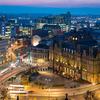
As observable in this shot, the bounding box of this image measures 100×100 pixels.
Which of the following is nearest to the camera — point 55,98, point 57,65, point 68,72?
point 55,98

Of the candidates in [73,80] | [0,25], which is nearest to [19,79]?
[73,80]

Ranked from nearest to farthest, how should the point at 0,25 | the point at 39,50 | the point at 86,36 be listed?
the point at 39,50
the point at 86,36
the point at 0,25

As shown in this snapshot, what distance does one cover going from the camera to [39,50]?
58.7 meters

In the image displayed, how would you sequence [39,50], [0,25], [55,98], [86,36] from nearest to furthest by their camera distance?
[55,98]
[39,50]
[86,36]
[0,25]

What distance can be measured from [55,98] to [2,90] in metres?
4.77

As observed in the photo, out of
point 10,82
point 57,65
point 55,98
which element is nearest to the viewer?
point 55,98

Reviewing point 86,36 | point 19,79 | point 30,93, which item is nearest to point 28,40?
point 86,36

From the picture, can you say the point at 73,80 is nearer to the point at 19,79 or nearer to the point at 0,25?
the point at 19,79

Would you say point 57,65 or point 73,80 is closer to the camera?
point 73,80

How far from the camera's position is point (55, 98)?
3597 centimetres

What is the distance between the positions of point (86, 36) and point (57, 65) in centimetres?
1834

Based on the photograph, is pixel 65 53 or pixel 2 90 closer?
pixel 2 90

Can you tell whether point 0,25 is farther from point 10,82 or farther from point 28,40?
point 10,82

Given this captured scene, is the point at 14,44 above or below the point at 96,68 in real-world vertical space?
below
